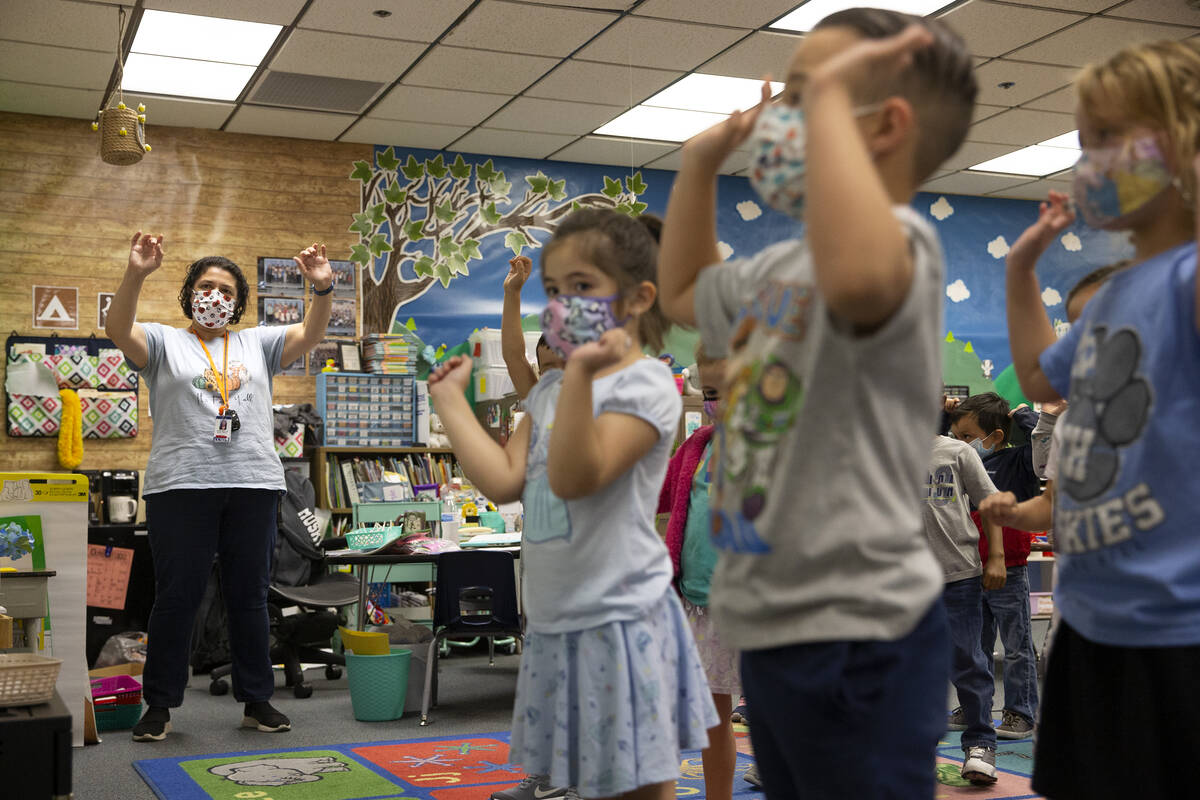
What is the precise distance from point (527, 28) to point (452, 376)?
15.1 ft

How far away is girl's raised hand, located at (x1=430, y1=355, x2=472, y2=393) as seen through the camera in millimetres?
1645

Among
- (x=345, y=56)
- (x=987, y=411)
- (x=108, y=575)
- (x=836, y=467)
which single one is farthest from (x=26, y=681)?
(x=345, y=56)

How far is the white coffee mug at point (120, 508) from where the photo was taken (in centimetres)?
650

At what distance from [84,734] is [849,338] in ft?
12.6

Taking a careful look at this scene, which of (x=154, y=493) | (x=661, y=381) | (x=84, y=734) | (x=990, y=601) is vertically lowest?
(x=84, y=734)

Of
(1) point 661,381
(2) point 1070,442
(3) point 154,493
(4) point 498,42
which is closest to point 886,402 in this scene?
(2) point 1070,442

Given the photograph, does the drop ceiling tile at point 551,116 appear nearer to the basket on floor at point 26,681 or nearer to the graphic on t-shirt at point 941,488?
the graphic on t-shirt at point 941,488

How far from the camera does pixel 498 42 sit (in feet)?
19.9

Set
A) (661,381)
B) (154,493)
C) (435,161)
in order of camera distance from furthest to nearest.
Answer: (435,161), (154,493), (661,381)

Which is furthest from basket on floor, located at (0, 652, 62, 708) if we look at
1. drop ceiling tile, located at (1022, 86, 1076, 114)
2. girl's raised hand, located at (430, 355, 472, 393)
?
drop ceiling tile, located at (1022, 86, 1076, 114)

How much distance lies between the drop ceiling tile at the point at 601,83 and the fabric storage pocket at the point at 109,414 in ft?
9.94

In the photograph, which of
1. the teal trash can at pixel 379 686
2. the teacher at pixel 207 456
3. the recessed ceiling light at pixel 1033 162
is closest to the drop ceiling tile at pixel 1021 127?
the recessed ceiling light at pixel 1033 162

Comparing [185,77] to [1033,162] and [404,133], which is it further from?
[1033,162]

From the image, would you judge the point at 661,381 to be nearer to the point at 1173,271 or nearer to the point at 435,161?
the point at 1173,271
